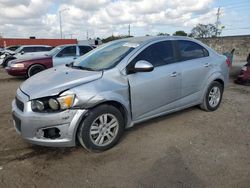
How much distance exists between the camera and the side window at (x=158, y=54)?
430 centimetres

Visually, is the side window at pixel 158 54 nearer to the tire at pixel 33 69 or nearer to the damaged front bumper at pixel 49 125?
the damaged front bumper at pixel 49 125

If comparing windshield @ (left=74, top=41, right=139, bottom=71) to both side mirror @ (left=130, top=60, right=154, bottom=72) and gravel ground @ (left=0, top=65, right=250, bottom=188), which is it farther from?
gravel ground @ (left=0, top=65, right=250, bottom=188)

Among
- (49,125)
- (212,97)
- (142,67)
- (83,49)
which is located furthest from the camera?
(83,49)

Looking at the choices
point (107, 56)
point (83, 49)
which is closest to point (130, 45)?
point (107, 56)

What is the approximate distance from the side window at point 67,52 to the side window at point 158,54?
716cm

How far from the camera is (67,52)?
36.4ft

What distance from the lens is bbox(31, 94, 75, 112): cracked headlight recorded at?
3.40 meters

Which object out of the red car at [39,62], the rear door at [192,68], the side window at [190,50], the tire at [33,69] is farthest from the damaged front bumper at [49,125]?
the tire at [33,69]

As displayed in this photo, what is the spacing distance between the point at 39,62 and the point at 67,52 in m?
1.26

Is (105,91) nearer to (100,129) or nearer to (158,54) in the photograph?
(100,129)

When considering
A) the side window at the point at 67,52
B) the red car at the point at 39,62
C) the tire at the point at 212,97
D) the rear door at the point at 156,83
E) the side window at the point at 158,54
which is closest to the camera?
the rear door at the point at 156,83

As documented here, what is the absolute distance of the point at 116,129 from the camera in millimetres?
3896

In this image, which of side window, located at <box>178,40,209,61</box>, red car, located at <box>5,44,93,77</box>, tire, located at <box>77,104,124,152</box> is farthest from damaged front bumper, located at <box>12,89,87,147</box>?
red car, located at <box>5,44,93,77</box>

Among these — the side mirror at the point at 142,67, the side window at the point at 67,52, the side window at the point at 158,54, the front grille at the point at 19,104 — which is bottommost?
the front grille at the point at 19,104
